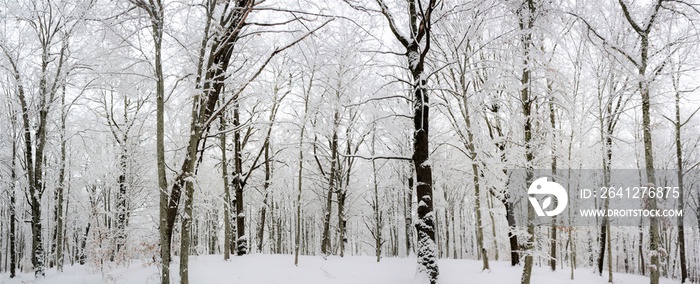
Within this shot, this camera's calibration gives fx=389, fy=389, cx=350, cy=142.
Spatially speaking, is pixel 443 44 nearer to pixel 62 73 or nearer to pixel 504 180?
pixel 504 180

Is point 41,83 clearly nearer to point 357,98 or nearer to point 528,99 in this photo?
point 357,98

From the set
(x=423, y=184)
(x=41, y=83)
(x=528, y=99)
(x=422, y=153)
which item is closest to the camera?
(x=528, y=99)

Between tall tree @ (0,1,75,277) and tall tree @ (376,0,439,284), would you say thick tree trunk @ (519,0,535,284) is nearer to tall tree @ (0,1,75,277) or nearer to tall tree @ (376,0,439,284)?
tall tree @ (376,0,439,284)

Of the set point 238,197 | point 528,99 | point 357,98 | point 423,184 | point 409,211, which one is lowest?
point 409,211

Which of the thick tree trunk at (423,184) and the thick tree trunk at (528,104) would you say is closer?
the thick tree trunk at (528,104)

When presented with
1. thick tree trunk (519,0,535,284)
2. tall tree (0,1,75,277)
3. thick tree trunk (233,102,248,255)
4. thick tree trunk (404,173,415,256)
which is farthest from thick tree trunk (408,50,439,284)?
tall tree (0,1,75,277)

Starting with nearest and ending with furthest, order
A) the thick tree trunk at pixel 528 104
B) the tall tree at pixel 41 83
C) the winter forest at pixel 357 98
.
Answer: the winter forest at pixel 357 98
the thick tree trunk at pixel 528 104
the tall tree at pixel 41 83

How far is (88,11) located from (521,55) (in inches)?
271

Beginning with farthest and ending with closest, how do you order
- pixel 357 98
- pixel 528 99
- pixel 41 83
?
pixel 357 98 → pixel 41 83 → pixel 528 99

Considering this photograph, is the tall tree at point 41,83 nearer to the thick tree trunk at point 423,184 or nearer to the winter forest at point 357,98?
the winter forest at point 357,98

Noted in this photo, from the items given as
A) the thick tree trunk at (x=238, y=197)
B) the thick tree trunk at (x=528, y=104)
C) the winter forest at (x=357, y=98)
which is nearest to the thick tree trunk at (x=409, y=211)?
the winter forest at (x=357, y=98)

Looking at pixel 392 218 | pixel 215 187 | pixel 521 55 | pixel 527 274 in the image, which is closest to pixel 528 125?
Answer: pixel 521 55

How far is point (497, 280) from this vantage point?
10180 millimetres

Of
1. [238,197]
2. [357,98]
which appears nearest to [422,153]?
[357,98]
